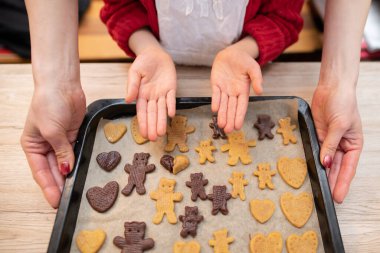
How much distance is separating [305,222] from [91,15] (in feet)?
4.50

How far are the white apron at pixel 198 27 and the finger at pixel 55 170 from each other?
526 millimetres

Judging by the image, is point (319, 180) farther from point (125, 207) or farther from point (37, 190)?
point (37, 190)

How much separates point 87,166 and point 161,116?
0.84ft

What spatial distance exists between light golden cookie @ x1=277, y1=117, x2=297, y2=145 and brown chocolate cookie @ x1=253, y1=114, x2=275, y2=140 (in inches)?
1.1

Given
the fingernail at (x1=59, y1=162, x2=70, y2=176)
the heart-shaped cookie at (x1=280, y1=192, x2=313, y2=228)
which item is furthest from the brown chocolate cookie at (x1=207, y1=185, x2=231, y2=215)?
the fingernail at (x1=59, y1=162, x2=70, y2=176)

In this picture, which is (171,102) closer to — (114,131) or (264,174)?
(114,131)

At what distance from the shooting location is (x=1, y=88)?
132cm

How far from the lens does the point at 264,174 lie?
106 cm

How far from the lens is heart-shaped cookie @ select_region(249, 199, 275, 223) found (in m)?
0.98

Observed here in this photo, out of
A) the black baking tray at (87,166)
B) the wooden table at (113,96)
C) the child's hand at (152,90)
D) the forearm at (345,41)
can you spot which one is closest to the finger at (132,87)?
the child's hand at (152,90)

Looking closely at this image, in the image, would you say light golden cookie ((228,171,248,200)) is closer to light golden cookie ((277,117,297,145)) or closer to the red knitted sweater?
light golden cookie ((277,117,297,145))

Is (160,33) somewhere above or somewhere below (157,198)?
above

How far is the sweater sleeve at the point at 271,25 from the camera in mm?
1234

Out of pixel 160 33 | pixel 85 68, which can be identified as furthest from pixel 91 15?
pixel 160 33
